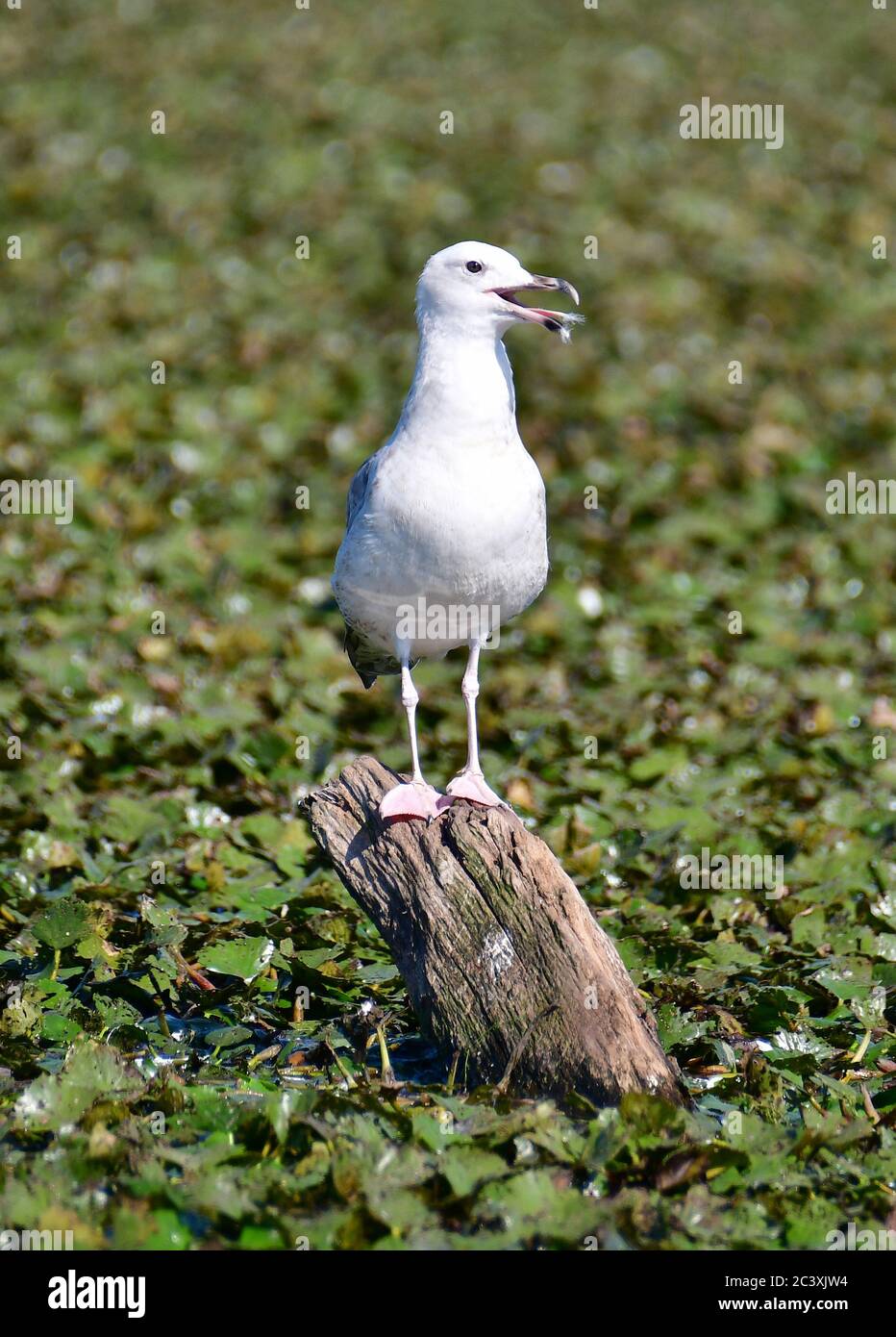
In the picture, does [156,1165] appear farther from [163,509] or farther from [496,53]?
[496,53]

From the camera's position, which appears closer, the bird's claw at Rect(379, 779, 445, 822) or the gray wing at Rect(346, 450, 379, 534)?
the bird's claw at Rect(379, 779, 445, 822)

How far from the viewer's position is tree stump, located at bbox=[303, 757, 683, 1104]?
4.91 metres

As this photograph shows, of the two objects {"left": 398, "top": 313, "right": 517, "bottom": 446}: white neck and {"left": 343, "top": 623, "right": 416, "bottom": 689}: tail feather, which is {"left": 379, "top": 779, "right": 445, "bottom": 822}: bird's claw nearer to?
{"left": 343, "top": 623, "right": 416, "bottom": 689}: tail feather

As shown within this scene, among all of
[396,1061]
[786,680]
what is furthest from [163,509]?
[396,1061]

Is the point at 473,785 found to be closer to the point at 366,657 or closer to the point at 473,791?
→ the point at 473,791

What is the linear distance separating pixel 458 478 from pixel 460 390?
33cm

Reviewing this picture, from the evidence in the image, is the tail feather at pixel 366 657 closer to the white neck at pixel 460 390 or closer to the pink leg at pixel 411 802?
the pink leg at pixel 411 802

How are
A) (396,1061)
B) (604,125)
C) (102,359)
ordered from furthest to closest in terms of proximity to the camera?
(604,125), (102,359), (396,1061)

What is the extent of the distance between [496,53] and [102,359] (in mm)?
8754

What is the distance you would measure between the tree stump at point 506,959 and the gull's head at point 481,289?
1740mm

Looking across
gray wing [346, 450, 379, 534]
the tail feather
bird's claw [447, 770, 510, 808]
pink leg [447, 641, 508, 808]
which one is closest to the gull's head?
gray wing [346, 450, 379, 534]

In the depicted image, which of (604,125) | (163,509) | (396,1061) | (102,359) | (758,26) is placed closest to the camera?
(396,1061)

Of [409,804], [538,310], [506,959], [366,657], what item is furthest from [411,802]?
[538,310]

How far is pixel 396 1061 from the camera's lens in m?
5.39
